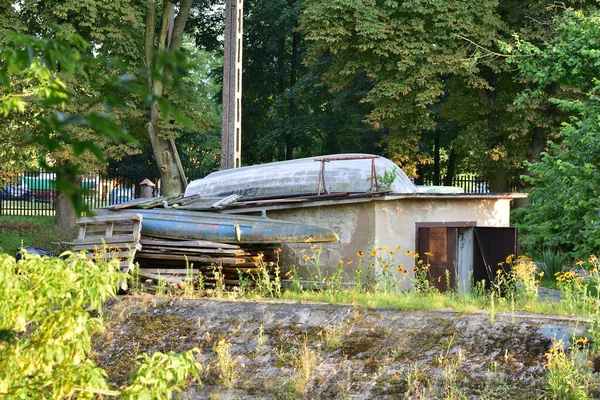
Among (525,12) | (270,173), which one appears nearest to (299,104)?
(525,12)

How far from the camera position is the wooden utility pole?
19.2 metres

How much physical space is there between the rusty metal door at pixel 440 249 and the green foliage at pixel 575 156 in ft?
5.72

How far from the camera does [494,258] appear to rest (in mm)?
14875

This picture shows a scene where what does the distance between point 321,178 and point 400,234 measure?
2.00 meters

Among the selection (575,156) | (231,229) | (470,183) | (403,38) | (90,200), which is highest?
(403,38)

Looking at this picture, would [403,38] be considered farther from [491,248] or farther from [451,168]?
[491,248]

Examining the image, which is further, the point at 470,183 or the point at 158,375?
the point at 470,183

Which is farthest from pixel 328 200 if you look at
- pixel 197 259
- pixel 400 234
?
pixel 197 259

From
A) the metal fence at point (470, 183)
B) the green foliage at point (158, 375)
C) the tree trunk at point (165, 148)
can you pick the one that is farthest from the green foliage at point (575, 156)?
the metal fence at point (470, 183)

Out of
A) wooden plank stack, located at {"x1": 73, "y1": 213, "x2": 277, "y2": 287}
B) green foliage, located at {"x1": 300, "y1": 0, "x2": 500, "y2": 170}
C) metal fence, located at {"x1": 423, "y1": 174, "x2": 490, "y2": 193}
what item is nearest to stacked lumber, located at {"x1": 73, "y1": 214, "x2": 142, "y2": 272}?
wooden plank stack, located at {"x1": 73, "y1": 213, "x2": 277, "y2": 287}

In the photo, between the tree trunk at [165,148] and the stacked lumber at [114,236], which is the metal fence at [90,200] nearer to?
the tree trunk at [165,148]

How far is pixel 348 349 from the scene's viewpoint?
8.89 m

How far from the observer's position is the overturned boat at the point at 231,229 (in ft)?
45.0

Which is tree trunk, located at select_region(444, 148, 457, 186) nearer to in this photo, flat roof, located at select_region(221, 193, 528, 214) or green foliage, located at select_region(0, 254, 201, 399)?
→ flat roof, located at select_region(221, 193, 528, 214)
